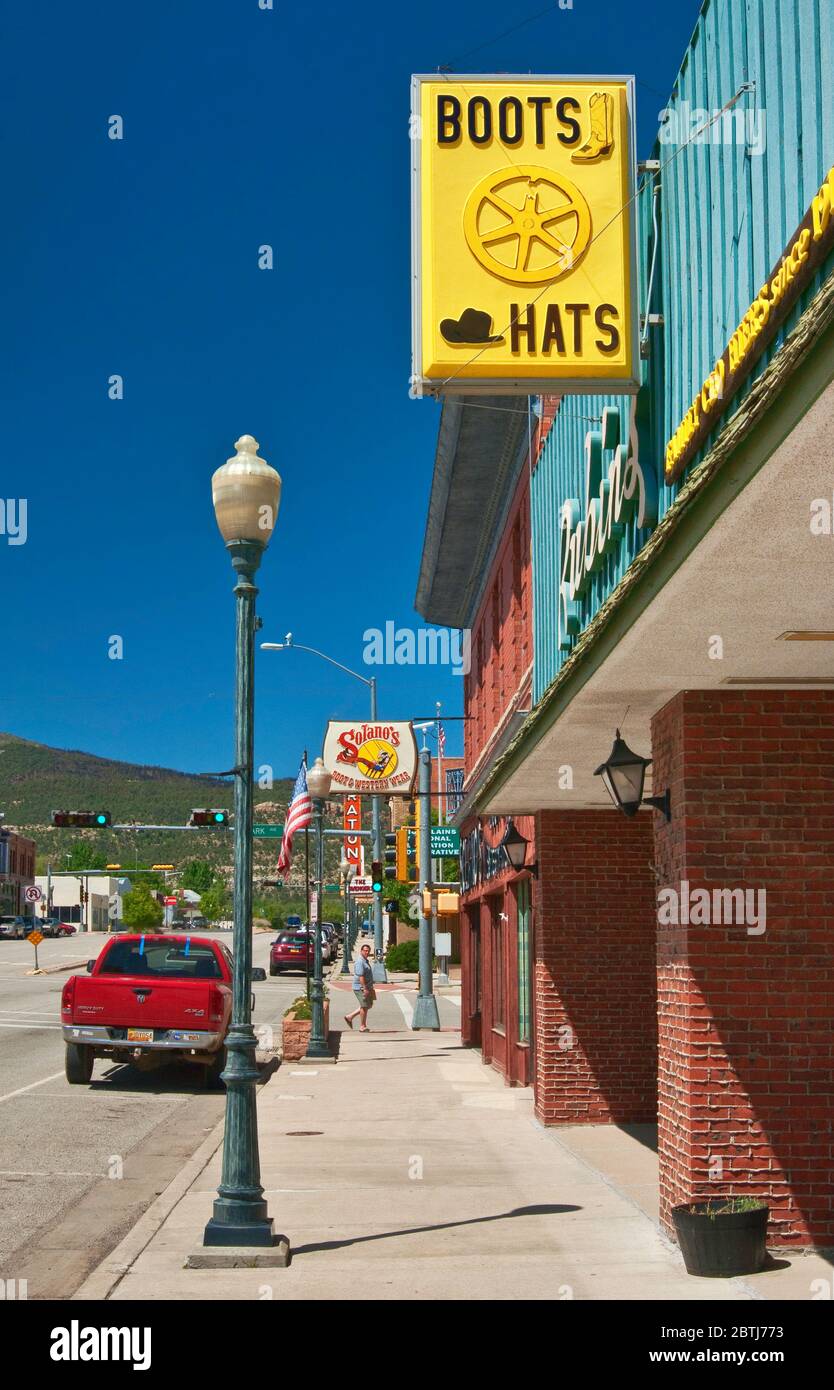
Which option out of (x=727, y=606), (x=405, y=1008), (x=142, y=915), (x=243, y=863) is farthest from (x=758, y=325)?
(x=142, y=915)

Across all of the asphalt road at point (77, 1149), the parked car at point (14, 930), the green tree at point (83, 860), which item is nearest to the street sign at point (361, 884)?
the asphalt road at point (77, 1149)

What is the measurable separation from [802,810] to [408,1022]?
84.1 ft

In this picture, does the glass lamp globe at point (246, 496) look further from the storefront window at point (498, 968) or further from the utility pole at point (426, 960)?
the utility pole at point (426, 960)

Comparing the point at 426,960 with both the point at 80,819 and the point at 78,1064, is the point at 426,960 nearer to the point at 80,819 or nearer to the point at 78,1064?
the point at 80,819

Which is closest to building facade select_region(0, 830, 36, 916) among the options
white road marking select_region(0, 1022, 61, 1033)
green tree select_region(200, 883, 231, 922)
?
green tree select_region(200, 883, 231, 922)

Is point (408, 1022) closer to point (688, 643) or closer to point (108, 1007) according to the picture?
point (108, 1007)

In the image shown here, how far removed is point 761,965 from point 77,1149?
24.6 feet

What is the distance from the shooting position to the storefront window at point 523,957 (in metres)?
17.2

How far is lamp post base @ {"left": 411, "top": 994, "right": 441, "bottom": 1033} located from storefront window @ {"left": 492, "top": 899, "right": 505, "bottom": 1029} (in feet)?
27.8

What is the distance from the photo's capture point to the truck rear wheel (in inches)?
715

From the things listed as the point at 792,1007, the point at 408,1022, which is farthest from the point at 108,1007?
the point at 408,1022

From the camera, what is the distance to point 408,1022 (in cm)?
3341

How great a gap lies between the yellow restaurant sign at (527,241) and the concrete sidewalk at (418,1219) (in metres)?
4.92
